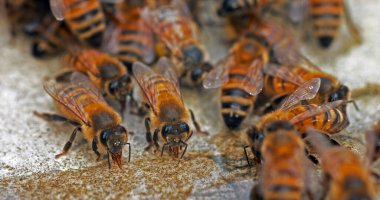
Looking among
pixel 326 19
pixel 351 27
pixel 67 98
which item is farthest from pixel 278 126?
pixel 351 27

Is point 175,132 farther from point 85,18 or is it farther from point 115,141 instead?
point 85,18

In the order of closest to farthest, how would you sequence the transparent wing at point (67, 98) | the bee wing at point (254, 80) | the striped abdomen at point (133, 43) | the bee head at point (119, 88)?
the transparent wing at point (67, 98) → the bee wing at point (254, 80) → the bee head at point (119, 88) → the striped abdomen at point (133, 43)

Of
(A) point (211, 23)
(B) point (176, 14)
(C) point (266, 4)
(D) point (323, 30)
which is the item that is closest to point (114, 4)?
(B) point (176, 14)

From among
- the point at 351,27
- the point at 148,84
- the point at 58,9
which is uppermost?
the point at 58,9

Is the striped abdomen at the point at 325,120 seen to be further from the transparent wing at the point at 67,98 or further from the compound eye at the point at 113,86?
the transparent wing at the point at 67,98

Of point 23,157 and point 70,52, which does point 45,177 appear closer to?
point 23,157

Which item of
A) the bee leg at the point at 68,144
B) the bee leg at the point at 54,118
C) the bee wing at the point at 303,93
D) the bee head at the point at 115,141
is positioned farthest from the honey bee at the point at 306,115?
the bee leg at the point at 54,118

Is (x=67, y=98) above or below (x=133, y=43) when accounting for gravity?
below
